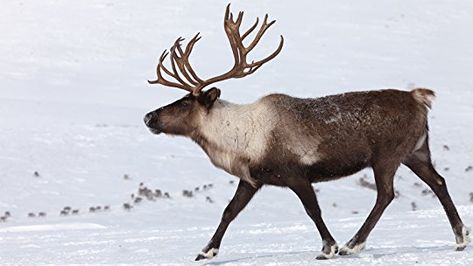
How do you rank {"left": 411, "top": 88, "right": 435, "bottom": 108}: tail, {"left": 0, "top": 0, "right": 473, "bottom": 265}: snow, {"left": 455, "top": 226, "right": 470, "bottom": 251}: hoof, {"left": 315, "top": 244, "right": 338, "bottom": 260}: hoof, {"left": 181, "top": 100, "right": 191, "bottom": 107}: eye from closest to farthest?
{"left": 315, "top": 244, "right": 338, "bottom": 260}: hoof, {"left": 455, "top": 226, "right": 470, "bottom": 251}: hoof, {"left": 411, "top": 88, "right": 435, "bottom": 108}: tail, {"left": 181, "top": 100, "right": 191, "bottom": 107}: eye, {"left": 0, "top": 0, "right": 473, "bottom": 265}: snow

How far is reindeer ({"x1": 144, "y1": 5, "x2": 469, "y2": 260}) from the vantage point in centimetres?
775

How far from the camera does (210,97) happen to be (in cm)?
826

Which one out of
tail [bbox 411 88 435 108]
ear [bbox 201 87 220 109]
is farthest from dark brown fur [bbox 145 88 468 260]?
ear [bbox 201 87 220 109]

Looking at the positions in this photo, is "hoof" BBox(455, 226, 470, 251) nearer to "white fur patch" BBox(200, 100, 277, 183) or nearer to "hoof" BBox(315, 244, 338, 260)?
"hoof" BBox(315, 244, 338, 260)

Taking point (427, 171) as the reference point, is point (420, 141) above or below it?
above

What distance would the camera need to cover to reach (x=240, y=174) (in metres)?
7.95

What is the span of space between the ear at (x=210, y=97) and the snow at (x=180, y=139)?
1.27 meters

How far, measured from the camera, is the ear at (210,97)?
8.22m

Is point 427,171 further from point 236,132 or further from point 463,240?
point 236,132

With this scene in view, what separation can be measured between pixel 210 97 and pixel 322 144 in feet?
3.50

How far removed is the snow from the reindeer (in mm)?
367

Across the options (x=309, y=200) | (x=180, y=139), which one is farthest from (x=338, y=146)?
(x=180, y=139)

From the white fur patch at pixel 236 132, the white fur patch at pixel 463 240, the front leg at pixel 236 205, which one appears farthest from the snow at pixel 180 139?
the white fur patch at pixel 236 132

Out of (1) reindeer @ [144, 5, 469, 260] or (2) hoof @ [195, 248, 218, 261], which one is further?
(2) hoof @ [195, 248, 218, 261]
